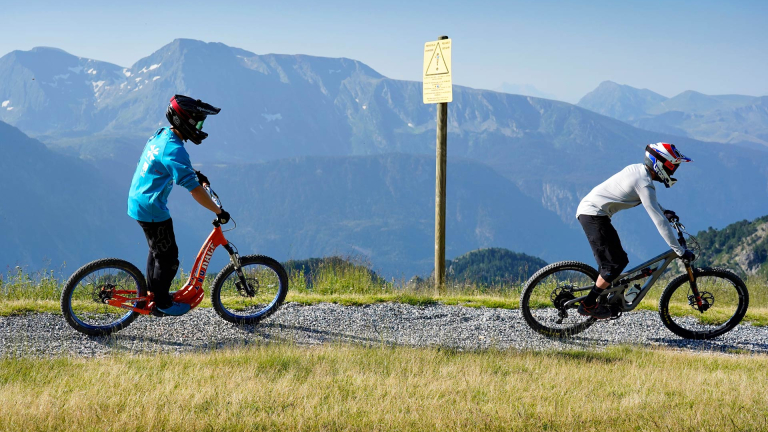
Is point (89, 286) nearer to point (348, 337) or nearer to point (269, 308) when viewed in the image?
point (269, 308)

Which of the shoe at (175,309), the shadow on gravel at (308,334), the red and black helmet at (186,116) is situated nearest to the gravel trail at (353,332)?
the shadow on gravel at (308,334)

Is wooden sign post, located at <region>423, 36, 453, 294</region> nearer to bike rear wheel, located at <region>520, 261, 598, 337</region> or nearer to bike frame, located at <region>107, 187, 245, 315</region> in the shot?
bike rear wheel, located at <region>520, 261, 598, 337</region>

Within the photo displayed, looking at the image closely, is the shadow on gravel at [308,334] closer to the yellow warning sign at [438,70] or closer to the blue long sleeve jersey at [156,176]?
the blue long sleeve jersey at [156,176]

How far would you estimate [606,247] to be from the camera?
7.13m

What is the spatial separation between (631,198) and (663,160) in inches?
20.7

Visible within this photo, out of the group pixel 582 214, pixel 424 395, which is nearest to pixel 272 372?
pixel 424 395

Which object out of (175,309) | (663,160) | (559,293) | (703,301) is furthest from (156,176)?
(703,301)

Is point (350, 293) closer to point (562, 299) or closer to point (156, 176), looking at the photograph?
point (562, 299)

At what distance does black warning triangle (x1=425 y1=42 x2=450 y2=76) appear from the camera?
10.1m

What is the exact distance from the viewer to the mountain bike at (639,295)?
744cm

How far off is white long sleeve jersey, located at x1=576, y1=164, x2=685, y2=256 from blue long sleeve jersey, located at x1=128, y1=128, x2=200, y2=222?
420 cm

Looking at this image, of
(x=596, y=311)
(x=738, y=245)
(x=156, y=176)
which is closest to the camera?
(x=156, y=176)

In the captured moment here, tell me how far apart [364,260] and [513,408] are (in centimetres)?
731

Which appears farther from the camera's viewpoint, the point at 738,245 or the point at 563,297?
the point at 738,245
